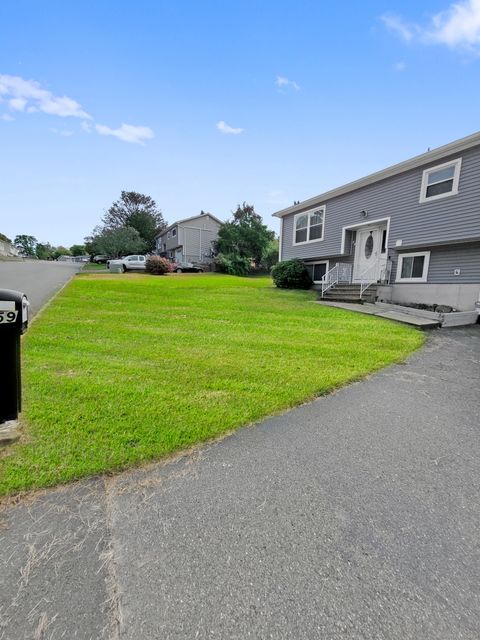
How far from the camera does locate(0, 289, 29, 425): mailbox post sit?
2188 mm

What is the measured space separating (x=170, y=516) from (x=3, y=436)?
4.94 ft

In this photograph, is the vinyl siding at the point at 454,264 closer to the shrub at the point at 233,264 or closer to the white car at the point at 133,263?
the white car at the point at 133,263

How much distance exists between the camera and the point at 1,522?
166 centimetres

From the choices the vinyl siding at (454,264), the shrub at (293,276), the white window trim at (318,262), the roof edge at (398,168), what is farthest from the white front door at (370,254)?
the shrub at (293,276)

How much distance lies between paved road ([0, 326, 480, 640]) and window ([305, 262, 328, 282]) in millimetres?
13994

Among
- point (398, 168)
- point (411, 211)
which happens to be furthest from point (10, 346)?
point (398, 168)

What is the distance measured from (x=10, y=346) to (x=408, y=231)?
12.6 m

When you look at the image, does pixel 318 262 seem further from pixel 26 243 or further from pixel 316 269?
pixel 26 243

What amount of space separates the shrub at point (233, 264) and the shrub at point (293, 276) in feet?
53.5

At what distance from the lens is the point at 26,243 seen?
90.0 meters

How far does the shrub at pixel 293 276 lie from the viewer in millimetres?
15414

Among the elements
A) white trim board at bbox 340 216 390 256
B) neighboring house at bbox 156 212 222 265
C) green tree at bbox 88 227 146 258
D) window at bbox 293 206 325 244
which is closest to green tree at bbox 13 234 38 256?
green tree at bbox 88 227 146 258

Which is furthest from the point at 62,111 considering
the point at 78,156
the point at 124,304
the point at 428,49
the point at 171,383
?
the point at 171,383

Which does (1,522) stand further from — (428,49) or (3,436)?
(428,49)
